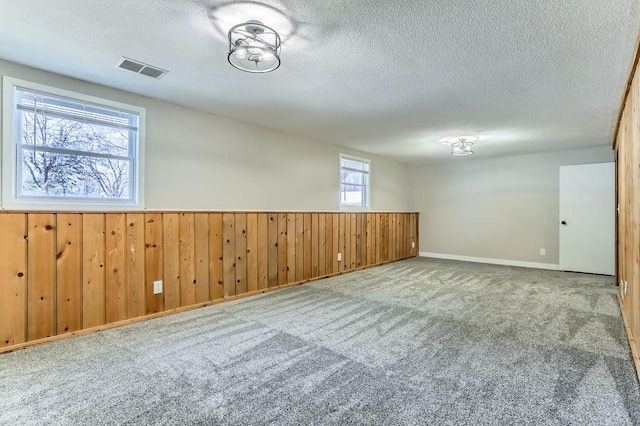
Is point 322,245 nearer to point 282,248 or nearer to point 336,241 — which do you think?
point 336,241

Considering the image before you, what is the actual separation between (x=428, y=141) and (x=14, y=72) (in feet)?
16.0

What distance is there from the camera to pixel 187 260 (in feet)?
11.5

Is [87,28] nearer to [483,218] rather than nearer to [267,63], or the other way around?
[267,63]

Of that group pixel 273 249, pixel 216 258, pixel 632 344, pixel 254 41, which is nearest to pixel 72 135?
pixel 216 258

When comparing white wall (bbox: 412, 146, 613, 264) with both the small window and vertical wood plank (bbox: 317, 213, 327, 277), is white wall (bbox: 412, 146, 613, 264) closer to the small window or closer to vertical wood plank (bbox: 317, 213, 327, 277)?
the small window

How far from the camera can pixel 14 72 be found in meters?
2.50

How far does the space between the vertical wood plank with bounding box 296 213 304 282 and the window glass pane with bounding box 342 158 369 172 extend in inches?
59.1

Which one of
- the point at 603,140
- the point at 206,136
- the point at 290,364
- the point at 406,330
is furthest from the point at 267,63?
the point at 603,140

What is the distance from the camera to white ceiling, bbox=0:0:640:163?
1.82 m

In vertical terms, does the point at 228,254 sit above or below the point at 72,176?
below

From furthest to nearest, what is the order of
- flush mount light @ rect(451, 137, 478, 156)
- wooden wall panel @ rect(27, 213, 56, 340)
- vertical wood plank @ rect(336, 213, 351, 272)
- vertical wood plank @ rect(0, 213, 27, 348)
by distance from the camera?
vertical wood plank @ rect(336, 213, 351, 272)
flush mount light @ rect(451, 137, 478, 156)
wooden wall panel @ rect(27, 213, 56, 340)
vertical wood plank @ rect(0, 213, 27, 348)

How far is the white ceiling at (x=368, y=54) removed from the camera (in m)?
1.82

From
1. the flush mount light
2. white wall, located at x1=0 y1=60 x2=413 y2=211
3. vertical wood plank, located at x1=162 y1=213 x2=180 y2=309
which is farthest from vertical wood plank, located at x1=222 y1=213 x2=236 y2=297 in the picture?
the flush mount light

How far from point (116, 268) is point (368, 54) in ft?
9.55
